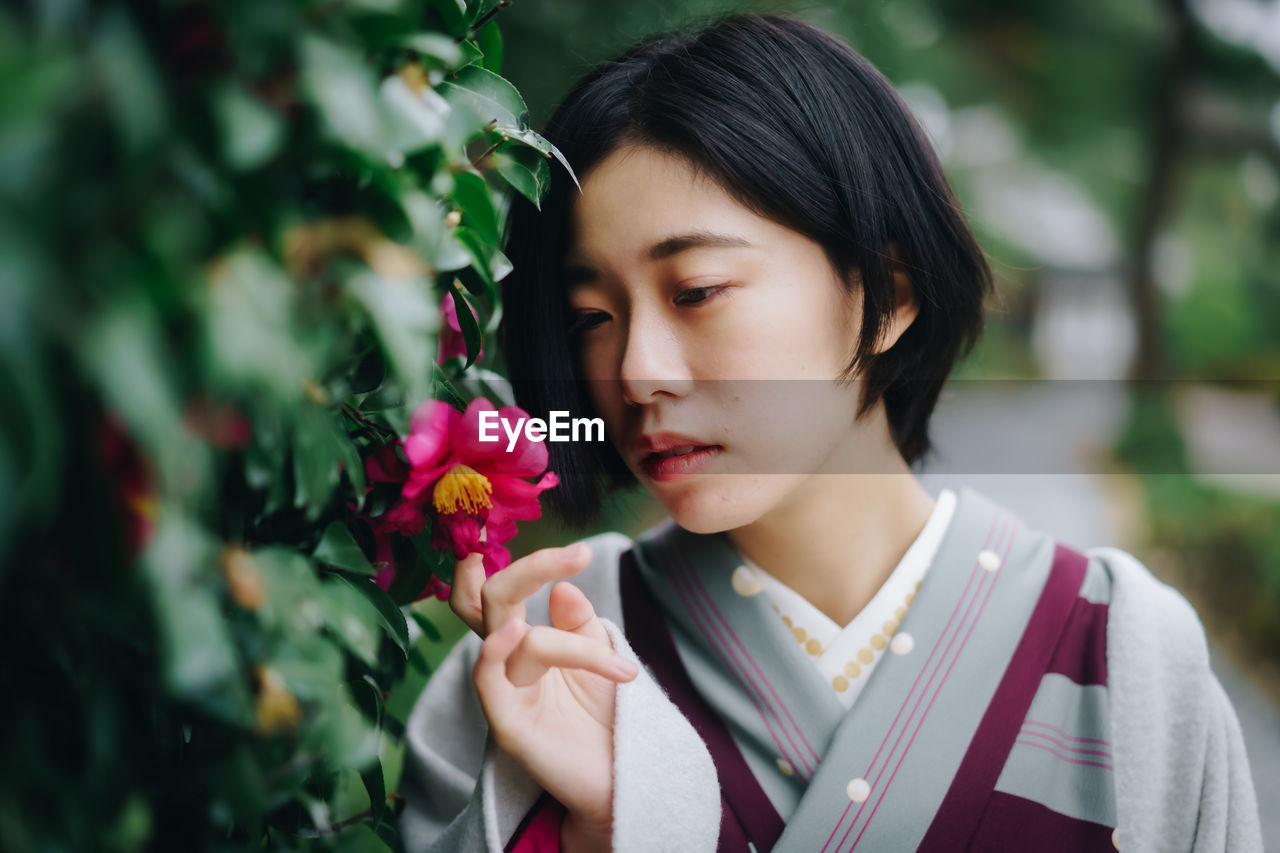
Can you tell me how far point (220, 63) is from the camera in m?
0.53

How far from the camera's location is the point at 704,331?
44.5 inches

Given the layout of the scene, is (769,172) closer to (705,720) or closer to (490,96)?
(490,96)

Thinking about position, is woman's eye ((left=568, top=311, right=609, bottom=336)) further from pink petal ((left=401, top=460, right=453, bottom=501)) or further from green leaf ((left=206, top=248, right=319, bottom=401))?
green leaf ((left=206, top=248, right=319, bottom=401))

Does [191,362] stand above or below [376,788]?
above

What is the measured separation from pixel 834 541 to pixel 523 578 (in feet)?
1.98

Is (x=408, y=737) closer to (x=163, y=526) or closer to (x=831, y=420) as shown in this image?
(x=831, y=420)

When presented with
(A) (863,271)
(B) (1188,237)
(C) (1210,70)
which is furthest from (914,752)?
(B) (1188,237)

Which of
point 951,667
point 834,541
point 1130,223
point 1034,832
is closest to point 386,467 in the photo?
point 834,541

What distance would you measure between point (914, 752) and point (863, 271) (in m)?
0.68

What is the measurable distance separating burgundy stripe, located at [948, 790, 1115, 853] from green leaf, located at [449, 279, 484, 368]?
899 mm

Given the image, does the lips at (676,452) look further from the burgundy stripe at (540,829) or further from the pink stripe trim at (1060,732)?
the pink stripe trim at (1060,732)

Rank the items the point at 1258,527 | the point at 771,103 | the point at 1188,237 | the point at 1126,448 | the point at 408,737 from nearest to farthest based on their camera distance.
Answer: the point at 771,103 → the point at 408,737 → the point at 1258,527 → the point at 1126,448 → the point at 1188,237

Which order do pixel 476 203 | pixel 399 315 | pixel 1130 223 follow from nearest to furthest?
1. pixel 399 315
2. pixel 476 203
3. pixel 1130 223

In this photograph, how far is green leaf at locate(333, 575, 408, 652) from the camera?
2.74ft
